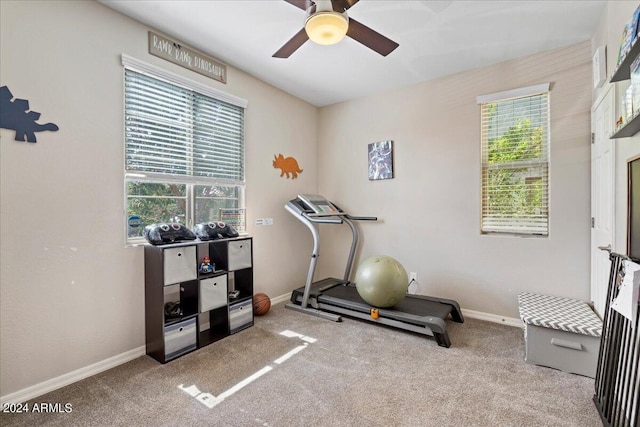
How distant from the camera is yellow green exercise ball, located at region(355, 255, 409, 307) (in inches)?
117

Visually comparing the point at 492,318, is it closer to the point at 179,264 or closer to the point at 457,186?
the point at 457,186

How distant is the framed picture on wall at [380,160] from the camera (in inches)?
157

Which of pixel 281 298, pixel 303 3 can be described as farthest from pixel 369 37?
pixel 281 298

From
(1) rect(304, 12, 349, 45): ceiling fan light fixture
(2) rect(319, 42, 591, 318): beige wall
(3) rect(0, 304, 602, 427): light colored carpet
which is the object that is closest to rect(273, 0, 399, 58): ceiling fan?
(1) rect(304, 12, 349, 45): ceiling fan light fixture

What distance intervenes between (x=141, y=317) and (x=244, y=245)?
111 centimetres

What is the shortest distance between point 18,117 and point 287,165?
8.82 ft

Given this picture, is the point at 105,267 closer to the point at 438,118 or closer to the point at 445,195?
the point at 445,195

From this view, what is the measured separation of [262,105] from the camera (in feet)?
12.4

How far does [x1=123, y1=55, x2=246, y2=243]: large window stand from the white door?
3385 mm

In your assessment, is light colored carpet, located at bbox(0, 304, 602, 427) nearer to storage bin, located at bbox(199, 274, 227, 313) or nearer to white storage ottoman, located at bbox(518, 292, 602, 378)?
white storage ottoman, located at bbox(518, 292, 602, 378)

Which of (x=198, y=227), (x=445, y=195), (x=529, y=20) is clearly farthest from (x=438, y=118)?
(x=198, y=227)

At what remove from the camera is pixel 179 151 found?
2928 millimetres

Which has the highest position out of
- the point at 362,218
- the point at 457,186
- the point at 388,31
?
the point at 388,31

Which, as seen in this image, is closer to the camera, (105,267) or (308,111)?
(105,267)
